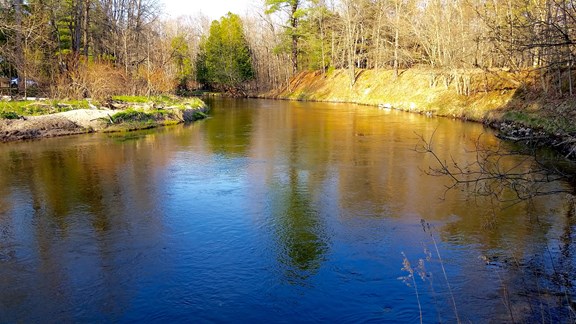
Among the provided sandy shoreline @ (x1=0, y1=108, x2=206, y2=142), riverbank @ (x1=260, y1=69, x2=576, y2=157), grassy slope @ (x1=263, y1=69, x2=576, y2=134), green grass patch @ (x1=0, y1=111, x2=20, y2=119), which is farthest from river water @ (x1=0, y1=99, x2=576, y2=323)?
green grass patch @ (x1=0, y1=111, x2=20, y2=119)

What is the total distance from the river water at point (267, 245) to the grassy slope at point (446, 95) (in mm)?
3735

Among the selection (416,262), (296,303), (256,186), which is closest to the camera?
(296,303)

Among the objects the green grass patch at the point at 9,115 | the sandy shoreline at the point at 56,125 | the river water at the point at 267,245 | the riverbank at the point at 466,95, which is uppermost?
the riverbank at the point at 466,95

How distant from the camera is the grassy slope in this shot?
1948 centimetres

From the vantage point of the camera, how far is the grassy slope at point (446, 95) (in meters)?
19.5

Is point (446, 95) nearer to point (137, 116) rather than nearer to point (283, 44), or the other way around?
point (137, 116)

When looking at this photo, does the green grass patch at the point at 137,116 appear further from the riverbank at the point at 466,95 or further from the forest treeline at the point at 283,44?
the riverbank at the point at 466,95

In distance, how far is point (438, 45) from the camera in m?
29.4

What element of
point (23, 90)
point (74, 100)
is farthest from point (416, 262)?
point (23, 90)

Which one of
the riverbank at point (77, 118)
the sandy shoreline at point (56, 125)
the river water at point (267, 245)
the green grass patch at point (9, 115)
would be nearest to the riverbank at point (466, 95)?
the river water at point (267, 245)

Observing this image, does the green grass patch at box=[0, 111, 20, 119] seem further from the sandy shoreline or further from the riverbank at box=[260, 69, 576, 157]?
the riverbank at box=[260, 69, 576, 157]

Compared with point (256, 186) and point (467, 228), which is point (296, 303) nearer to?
point (467, 228)

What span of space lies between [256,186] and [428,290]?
239 inches

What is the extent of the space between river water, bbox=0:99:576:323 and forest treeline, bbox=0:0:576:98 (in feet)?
9.70
